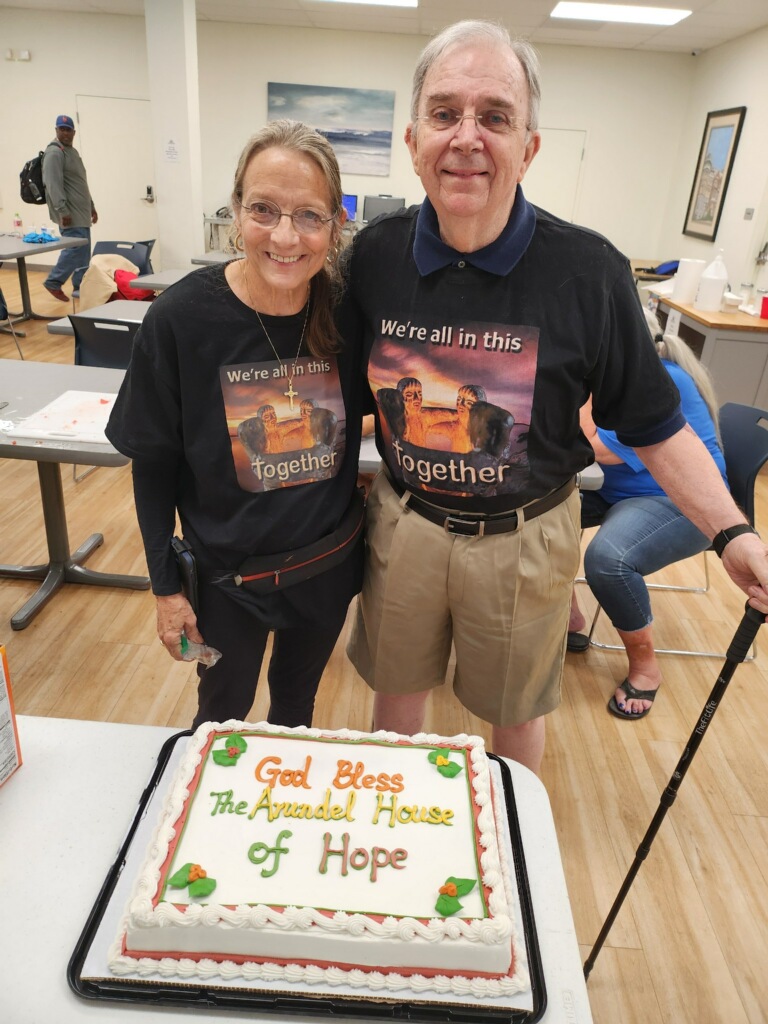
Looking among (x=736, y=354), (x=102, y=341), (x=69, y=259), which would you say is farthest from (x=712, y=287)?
(x=69, y=259)

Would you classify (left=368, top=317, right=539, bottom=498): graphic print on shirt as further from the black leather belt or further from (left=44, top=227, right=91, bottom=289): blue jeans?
(left=44, top=227, right=91, bottom=289): blue jeans

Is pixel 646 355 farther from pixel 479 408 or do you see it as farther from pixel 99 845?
pixel 99 845

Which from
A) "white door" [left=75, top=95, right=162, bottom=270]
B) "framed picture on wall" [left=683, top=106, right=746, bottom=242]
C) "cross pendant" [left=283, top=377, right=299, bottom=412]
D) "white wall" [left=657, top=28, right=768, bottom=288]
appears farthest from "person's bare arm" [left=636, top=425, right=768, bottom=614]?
"white door" [left=75, top=95, right=162, bottom=270]

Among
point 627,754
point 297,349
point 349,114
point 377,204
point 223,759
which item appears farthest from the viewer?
point 349,114

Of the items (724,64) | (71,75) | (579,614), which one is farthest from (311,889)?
(71,75)

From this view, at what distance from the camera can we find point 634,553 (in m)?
2.20

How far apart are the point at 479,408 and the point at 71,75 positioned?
9412mm

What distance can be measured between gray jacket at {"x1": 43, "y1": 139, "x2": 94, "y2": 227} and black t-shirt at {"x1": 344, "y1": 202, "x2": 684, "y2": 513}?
20.7 feet

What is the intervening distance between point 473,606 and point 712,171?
7443 millimetres

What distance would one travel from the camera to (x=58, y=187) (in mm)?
6336

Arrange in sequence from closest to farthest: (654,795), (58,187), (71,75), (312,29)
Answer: (654,795)
(58,187)
(312,29)
(71,75)

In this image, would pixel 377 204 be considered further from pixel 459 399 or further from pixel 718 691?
pixel 718 691

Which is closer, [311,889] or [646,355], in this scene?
[311,889]

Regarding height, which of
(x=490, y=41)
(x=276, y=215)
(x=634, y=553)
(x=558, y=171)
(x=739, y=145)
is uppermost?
(x=739, y=145)
